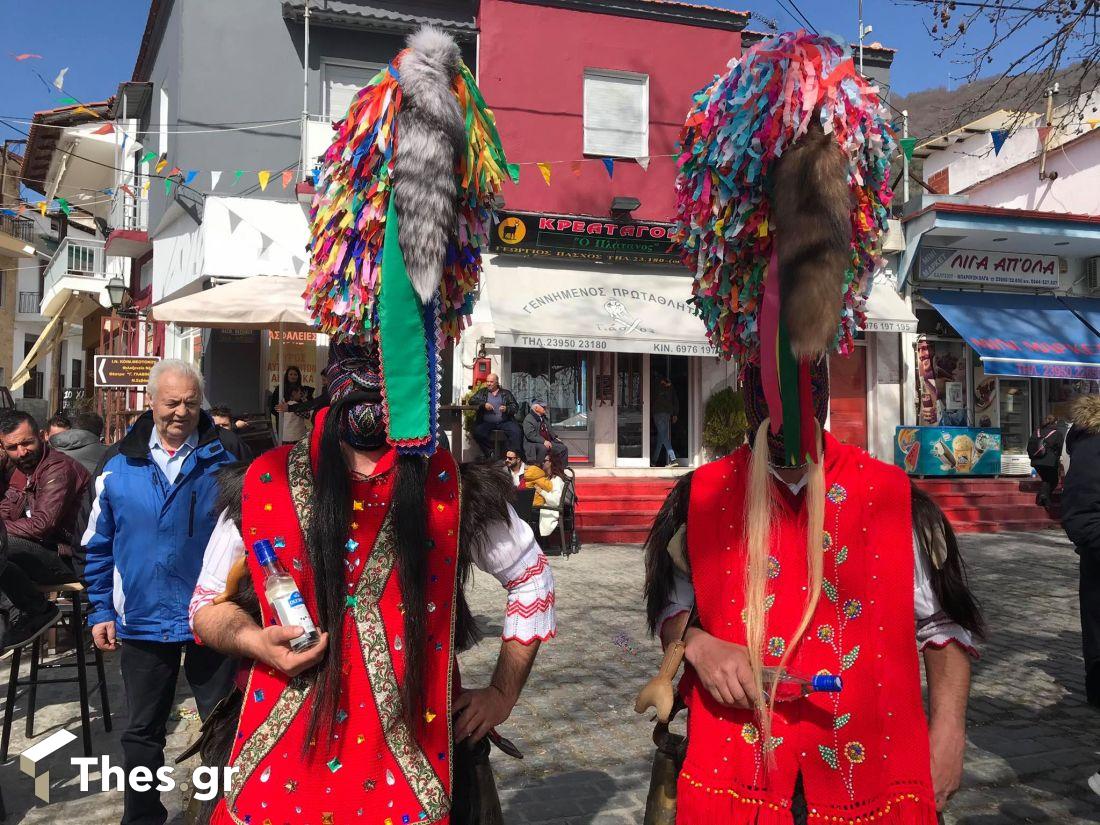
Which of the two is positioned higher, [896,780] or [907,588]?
[907,588]

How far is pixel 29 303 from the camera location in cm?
4491

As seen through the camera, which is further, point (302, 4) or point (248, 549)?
point (302, 4)

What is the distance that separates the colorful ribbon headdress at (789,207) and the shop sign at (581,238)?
12312 mm

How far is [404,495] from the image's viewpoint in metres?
1.81

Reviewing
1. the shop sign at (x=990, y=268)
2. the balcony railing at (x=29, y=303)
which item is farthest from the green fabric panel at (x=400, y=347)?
the balcony railing at (x=29, y=303)

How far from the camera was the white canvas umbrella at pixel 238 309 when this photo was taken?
9.20 meters

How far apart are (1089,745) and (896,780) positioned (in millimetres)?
3841

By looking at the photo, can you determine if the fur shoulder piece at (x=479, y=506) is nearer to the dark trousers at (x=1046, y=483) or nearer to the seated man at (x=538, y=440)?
the seated man at (x=538, y=440)

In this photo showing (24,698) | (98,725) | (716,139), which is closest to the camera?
(716,139)

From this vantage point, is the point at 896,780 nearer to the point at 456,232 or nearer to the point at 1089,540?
the point at 456,232

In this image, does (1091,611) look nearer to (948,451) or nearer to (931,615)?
(931,615)

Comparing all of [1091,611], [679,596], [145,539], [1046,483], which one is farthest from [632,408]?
[679,596]

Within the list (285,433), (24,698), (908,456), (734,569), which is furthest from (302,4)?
(734,569)

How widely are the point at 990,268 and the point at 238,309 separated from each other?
569 inches
